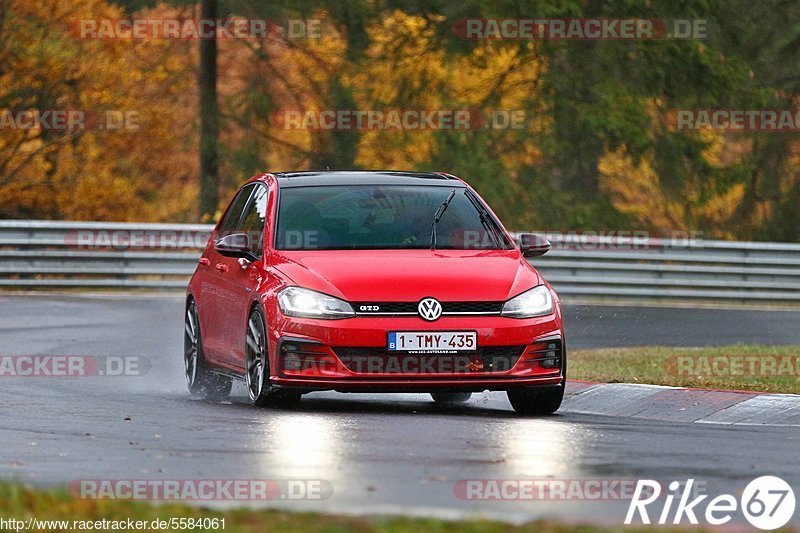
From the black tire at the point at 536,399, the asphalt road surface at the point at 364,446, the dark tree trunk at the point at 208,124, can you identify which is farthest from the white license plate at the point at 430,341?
the dark tree trunk at the point at 208,124

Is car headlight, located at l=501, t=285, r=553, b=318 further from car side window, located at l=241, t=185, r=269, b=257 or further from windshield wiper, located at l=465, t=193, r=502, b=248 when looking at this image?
car side window, located at l=241, t=185, r=269, b=257

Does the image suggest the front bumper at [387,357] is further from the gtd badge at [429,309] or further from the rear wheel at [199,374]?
the rear wheel at [199,374]

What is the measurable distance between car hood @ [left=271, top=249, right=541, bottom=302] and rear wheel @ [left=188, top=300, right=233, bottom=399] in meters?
2.00

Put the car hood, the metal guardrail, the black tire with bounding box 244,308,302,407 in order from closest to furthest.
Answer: the car hood < the black tire with bounding box 244,308,302,407 < the metal guardrail

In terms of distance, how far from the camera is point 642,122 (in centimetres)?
3612

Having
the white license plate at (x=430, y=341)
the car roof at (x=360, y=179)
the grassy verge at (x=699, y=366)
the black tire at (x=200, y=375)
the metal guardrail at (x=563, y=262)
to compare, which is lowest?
the metal guardrail at (x=563, y=262)

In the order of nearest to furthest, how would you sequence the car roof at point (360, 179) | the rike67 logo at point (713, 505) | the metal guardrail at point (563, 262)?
the rike67 logo at point (713, 505) → the car roof at point (360, 179) → the metal guardrail at point (563, 262)

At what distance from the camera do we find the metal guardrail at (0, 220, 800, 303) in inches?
1046

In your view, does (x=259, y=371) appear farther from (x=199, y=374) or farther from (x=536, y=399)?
(x=199, y=374)

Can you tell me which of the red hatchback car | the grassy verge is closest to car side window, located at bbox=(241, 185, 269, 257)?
the red hatchback car

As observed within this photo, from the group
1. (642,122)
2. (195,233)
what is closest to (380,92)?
(642,122)

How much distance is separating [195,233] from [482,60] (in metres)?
11.5

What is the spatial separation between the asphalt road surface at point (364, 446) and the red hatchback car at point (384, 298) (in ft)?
0.94

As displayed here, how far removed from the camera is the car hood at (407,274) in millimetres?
11234
